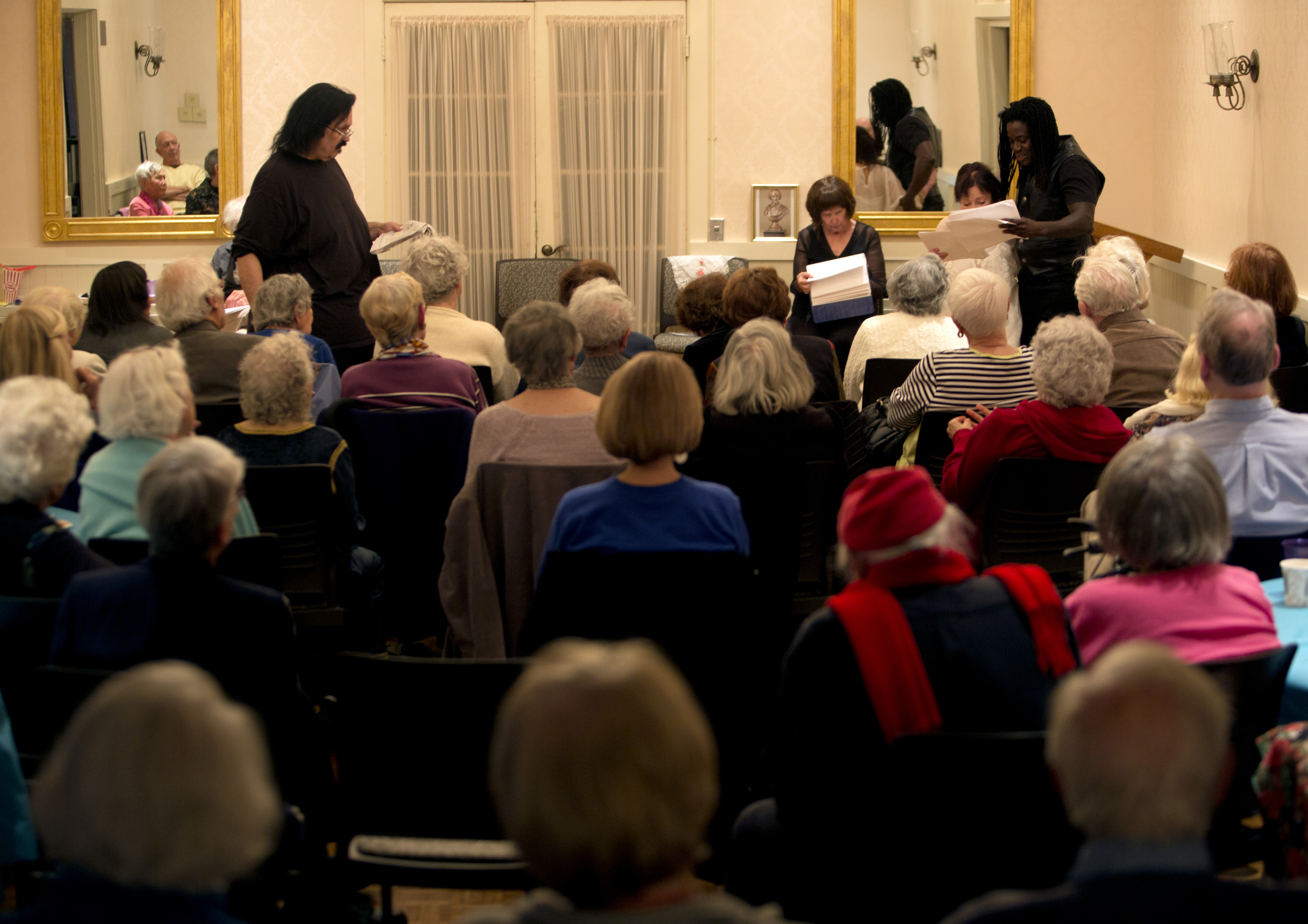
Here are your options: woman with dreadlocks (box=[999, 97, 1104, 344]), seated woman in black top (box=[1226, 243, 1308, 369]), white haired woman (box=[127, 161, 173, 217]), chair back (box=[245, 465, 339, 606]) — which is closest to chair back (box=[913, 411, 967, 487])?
seated woman in black top (box=[1226, 243, 1308, 369])

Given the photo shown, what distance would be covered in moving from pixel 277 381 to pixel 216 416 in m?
0.66

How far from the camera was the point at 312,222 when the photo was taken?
5.05m

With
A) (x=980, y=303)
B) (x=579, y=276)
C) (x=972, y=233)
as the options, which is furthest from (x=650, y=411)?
(x=972, y=233)

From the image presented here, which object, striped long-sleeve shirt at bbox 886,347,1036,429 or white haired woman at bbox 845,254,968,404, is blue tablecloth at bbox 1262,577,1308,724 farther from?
white haired woman at bbox 845,254,968,404

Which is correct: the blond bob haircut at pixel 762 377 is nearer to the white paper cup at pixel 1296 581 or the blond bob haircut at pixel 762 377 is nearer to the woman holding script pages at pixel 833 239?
the white paper cup at pixel 1296 581

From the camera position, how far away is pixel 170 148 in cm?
844

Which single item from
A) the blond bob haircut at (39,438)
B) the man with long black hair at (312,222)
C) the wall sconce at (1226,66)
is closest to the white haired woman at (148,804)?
the blond bob haircut at (39,438)

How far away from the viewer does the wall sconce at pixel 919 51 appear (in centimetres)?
821

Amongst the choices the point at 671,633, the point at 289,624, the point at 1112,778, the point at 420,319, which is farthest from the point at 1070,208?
the point at 1112,778

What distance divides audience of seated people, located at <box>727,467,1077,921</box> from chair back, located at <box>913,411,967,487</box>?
6.20 ft

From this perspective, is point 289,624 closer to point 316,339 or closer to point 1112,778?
point 1112,778

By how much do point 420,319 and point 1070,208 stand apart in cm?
362

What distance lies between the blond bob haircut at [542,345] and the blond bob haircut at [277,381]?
0.54m

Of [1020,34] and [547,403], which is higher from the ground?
[1020,34]
